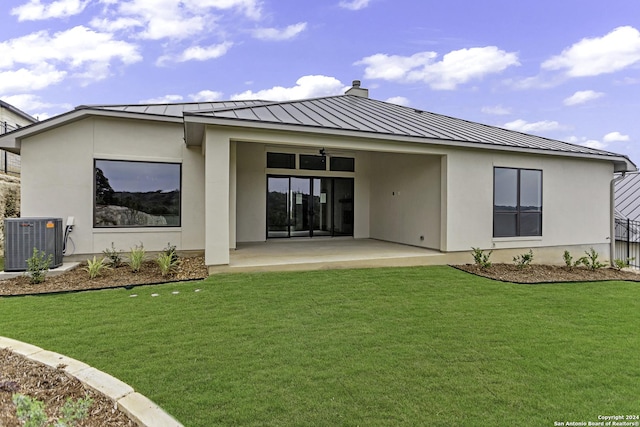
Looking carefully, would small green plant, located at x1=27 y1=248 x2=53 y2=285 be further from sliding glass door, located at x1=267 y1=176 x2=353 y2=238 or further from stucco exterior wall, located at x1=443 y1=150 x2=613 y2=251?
stucco exterior wall, located at x1=443 y1=150 x2=613 y2=251

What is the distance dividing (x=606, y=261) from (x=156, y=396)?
13.9 m

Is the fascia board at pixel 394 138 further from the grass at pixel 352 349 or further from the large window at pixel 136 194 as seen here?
the grass at pixel 352 349

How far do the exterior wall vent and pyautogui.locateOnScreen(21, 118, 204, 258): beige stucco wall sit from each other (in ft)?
3.74

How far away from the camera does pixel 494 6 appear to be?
1195 cm

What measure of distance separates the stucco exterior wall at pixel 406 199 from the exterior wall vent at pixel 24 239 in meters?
9.02

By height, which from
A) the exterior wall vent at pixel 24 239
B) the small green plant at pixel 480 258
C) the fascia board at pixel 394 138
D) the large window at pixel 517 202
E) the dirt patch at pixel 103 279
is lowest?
the dirt patch at pixel 103 279

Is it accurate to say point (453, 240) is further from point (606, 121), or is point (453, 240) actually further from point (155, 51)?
point (606, 121)

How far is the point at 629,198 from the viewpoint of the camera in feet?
62.7

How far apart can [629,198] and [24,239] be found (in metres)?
26.3

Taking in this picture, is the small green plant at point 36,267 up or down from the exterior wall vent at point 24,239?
down

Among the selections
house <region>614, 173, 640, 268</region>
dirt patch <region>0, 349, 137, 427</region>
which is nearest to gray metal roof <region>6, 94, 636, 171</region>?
dirt patch <region>0, 349, 137, 427</region>

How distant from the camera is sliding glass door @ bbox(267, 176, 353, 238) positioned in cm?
1184

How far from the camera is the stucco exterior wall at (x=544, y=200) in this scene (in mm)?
9039

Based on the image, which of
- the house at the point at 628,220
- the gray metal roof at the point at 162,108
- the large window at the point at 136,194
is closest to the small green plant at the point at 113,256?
the large window at the point at 136,194
